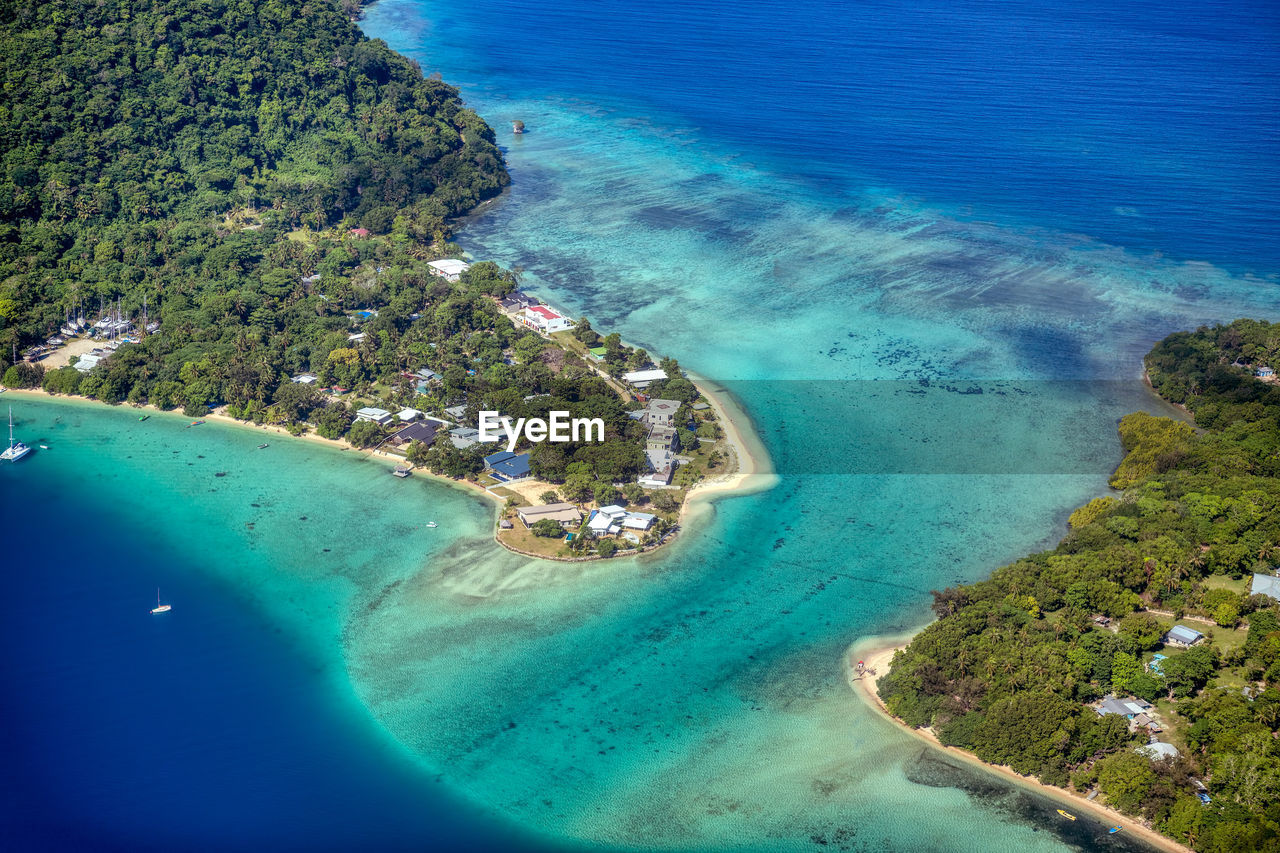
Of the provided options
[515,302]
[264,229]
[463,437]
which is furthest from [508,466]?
[264,229]

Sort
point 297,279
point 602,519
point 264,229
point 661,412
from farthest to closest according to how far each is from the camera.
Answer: point 264,229 → point 297,279 → point 661,412 → point 602,519

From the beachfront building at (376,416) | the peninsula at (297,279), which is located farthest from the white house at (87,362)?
the beachfront building at (376,416)

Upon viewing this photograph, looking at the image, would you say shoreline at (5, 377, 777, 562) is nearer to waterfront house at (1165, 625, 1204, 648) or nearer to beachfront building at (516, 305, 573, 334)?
beachfront building at (516, 305, 573, 334)

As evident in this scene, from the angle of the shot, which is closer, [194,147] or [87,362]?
[87,362]

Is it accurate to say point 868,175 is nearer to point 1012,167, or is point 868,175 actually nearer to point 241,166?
point 1012,167

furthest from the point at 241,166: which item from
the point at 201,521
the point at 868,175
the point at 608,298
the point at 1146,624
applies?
the point at 1146,624

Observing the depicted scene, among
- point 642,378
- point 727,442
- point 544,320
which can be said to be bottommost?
point 727,442

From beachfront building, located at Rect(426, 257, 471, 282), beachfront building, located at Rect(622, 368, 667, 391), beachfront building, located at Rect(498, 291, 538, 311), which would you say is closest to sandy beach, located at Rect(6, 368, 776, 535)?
beachfront building, located at Rect(622, 368, 667, 391)

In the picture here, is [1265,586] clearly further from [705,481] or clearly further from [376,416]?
[376,416]
